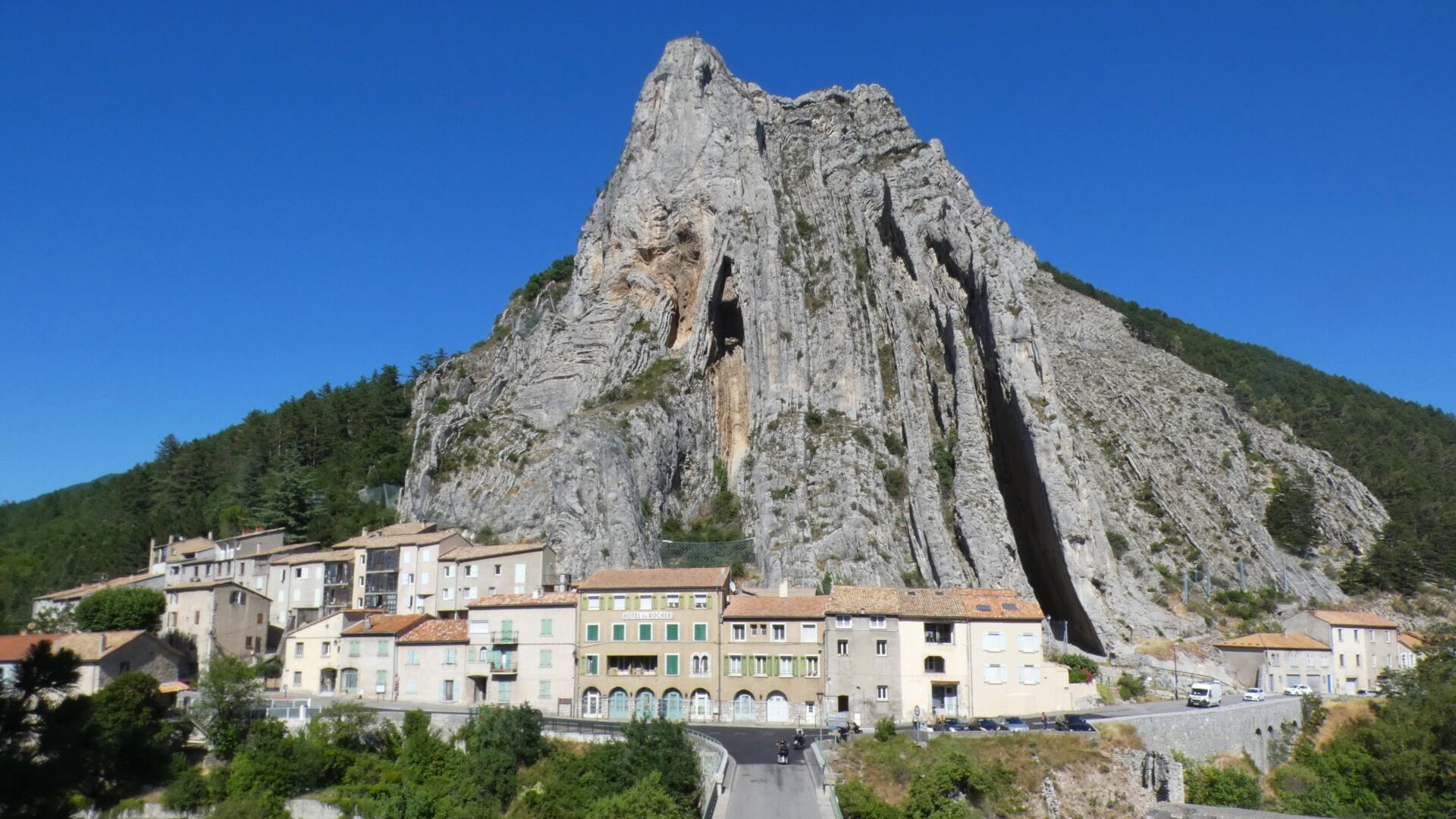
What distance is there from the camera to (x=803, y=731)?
45688 millimetres

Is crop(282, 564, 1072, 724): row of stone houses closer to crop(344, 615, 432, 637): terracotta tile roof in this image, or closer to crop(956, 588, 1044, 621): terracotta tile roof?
crop(956, 588, 1044, 621): terracotta tile roof

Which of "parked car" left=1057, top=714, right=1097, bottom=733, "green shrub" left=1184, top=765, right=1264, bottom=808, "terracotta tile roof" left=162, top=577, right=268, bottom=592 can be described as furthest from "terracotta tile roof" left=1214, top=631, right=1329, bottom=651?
"terracotta tile roof" left=162, top=577, right=268, bottom=592

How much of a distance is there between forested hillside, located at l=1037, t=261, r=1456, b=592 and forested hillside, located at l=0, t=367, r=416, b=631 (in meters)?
72.2

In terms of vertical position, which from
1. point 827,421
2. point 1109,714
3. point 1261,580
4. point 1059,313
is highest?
point 1059,313

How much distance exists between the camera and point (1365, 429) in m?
122

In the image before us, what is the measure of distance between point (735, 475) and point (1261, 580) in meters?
38.4

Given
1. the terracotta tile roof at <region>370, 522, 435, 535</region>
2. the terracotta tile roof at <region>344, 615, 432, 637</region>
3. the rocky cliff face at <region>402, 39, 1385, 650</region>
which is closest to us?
the terracotta tile roof at <region>344, 615, 432, 637</region>

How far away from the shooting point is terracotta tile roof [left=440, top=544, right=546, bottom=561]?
2420 inches

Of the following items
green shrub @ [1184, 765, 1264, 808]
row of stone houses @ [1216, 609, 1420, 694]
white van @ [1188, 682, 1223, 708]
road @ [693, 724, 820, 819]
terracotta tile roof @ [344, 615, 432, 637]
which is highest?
terracotta tile roof @ [344, 615, 432, 637]

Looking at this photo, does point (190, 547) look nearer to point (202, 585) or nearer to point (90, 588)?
point (90, 588)

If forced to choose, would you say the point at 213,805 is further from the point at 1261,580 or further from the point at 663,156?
the point at 1261,580

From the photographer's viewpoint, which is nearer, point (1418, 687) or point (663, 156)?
point (1418, 687)

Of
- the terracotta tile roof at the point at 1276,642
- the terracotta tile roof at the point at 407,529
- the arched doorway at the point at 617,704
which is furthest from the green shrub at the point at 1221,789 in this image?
the terracotta tile roof at the point at 407,529

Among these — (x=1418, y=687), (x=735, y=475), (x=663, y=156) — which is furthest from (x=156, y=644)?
(x=1418, y=687)
